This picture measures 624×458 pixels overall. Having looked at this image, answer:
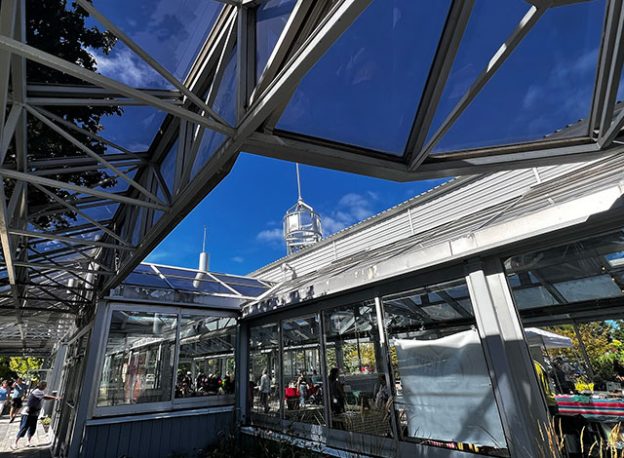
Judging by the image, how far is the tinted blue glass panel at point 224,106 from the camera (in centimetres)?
241

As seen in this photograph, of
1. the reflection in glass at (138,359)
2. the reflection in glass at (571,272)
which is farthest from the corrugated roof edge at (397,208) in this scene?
the reflection in glass at (138,359)

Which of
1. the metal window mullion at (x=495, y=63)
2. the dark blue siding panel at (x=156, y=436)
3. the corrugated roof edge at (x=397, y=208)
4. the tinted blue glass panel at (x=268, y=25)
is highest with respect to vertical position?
the corrugated roof edge at (x=397, y=208)

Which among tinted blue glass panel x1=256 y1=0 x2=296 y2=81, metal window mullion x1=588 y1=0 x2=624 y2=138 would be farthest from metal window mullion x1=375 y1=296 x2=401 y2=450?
tinted blue glass panel x1=256 y1=0 x2=296 y2=81

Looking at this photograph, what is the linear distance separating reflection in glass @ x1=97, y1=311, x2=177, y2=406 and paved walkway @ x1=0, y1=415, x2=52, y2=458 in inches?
127

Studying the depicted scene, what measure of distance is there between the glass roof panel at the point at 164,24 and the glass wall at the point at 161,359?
525 centimetres

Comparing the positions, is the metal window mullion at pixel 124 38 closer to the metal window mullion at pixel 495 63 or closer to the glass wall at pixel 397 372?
the metal window mullion at pixel 495 63

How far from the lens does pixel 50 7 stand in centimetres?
242

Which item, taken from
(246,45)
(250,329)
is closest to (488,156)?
(246,45)

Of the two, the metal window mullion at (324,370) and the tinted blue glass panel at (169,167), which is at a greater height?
the tinted blue glass panel at (169,167)

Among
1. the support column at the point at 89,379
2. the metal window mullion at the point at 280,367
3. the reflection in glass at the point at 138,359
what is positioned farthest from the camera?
the metal window mullion at the point at 280,367

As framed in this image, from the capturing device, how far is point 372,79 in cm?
236

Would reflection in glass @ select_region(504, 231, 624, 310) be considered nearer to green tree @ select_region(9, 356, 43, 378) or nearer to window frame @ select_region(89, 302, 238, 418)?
window frame @ select_region(89, 302, 238, 418)

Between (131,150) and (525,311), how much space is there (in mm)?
6957

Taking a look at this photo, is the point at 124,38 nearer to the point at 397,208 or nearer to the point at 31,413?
the point at 397,208
